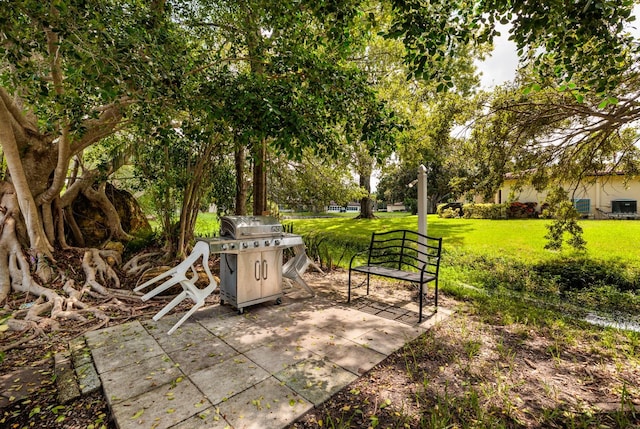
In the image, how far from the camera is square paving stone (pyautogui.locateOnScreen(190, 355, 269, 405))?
243 cm

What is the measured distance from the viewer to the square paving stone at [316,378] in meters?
2.43

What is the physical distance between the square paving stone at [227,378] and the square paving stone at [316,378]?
0.23 metres

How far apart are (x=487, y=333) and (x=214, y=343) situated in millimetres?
3222

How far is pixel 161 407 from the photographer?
225cm

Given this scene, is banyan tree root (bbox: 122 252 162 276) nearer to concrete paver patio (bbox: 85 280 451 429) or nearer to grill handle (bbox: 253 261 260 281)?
concrete paver patio (bbox: 85 280 451 429)

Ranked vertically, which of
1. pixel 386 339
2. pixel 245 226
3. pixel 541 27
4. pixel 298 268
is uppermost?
pixel 541 27

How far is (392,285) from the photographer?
5.89 meters

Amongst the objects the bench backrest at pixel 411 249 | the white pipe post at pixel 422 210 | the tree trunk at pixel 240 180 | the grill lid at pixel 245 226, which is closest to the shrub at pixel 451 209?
the bench backrest at pixel 411 249

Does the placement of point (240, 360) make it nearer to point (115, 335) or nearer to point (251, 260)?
point (251, 260)

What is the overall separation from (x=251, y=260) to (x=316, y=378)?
6.78ft

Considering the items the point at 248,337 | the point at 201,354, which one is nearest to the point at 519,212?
the point at 248,337

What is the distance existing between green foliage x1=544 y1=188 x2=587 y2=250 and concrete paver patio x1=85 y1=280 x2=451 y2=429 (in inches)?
206

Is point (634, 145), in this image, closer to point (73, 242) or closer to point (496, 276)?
point (496, 276)

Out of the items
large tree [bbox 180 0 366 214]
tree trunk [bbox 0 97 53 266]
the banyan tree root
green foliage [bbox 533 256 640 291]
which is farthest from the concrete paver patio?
green foliage [bbox 533 256 640 291]
